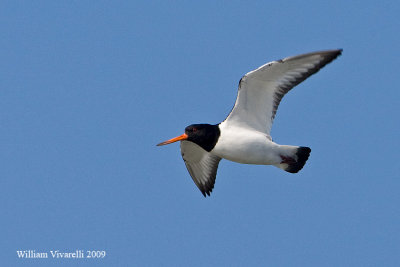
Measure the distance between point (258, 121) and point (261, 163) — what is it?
0.70m

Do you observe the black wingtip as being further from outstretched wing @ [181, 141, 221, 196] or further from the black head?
outstretched wing @ [181, 141, 221, 196]

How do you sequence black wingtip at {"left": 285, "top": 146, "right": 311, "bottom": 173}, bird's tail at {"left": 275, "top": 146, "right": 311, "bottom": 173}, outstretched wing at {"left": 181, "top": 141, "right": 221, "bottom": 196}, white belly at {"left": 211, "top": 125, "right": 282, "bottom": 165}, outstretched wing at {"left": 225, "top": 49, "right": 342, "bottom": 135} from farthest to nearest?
outstretched wing at {"left": 181, "top": 141, "right": 221, "bottom": 196} → black wingtip at {"left": 285, "top": 146, "right": 311, "bottom": 173} → bird's tail at {"left": 275, "top": 146, "right": 311, "bottom": 173} → white belly at {"left": 211, "top": 125, "right": 282, "bottom": 165} → outstretched wing at {"left": 225, "top": 49, "right": 342, "bottom": 135}

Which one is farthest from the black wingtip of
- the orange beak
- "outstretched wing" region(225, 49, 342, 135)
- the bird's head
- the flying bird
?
the orange beak

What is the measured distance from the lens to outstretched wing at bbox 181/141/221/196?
44.4 ft

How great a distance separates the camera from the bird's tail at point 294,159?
1185 cm

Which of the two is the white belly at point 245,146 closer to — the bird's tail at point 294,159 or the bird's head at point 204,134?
the bird's head at point 204,134

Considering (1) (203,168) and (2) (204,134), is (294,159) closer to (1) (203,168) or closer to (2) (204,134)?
(2) (204,134)

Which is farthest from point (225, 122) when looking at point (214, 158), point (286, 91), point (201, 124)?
point (214, 158)

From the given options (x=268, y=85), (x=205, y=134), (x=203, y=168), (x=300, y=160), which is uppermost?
(x=268, y=85)

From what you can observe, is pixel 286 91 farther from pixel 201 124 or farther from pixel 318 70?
pixel 201 124

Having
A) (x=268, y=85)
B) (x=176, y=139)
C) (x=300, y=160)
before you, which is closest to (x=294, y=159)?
(x=300, y=160)

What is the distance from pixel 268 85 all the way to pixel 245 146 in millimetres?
1057

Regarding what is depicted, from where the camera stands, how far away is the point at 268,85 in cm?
1143

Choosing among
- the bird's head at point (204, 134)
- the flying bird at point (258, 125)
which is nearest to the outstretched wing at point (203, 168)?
the flying bird at point (258, 125)
